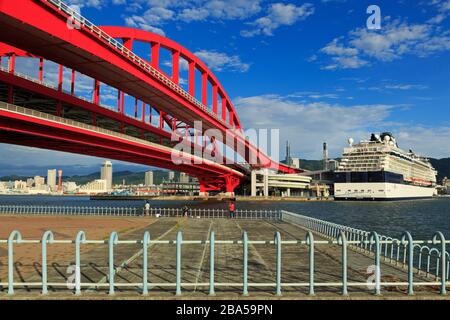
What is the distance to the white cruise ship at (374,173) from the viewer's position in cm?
10050

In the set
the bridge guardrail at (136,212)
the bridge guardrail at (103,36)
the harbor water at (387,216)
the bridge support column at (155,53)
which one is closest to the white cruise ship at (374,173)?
the harbor water at (387,216)

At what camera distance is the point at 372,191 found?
100 metres

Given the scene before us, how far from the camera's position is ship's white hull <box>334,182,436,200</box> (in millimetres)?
98750

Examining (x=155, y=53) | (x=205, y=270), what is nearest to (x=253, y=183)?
(x=155, y=53)

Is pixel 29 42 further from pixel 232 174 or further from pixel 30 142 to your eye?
pixel 232 174

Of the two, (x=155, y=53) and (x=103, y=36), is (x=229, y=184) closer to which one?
(x=155, y=53)

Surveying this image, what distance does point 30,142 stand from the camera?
45750 mm

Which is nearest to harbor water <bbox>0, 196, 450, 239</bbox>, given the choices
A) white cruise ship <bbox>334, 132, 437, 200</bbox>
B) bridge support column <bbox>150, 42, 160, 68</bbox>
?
white cruise ship <bbox>334, 132, 437, 200</bbox>

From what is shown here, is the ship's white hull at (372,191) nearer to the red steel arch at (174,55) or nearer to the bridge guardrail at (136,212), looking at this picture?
the red steel arch at (174,55)

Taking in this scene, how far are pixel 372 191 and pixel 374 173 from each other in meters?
5.12

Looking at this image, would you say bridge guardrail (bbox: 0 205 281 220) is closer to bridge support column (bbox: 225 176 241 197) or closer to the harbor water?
the harbor water

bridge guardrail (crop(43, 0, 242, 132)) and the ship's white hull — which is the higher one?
bridge guardrail (crop(43, 0, 242, 132))
